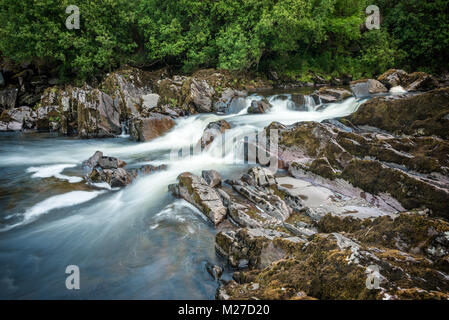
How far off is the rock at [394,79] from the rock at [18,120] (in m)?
21.7

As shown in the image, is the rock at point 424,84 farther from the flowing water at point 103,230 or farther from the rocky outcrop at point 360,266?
the rocky outcrop at point 360,266

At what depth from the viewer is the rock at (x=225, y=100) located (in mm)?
16516

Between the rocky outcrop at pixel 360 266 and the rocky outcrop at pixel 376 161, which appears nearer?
the rocky outcrop at pixel 360 266

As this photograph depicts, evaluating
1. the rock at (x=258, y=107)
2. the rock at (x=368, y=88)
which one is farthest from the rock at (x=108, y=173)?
the rock at (x=368, y=88)

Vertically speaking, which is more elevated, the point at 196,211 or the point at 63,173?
the point at 63,173

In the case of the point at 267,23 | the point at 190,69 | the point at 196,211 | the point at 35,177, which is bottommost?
the point at 196,211

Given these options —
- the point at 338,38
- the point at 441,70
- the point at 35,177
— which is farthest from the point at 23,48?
the point at 441,70

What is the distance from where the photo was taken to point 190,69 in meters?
21.9

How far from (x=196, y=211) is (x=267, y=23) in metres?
16.7

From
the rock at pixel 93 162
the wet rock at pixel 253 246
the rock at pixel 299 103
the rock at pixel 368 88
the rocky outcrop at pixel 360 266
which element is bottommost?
the wet rock at pixel 253 246

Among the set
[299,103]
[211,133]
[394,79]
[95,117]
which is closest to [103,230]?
[211,133]

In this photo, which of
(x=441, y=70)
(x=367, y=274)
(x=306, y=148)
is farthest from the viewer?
(x=441, y=70)
